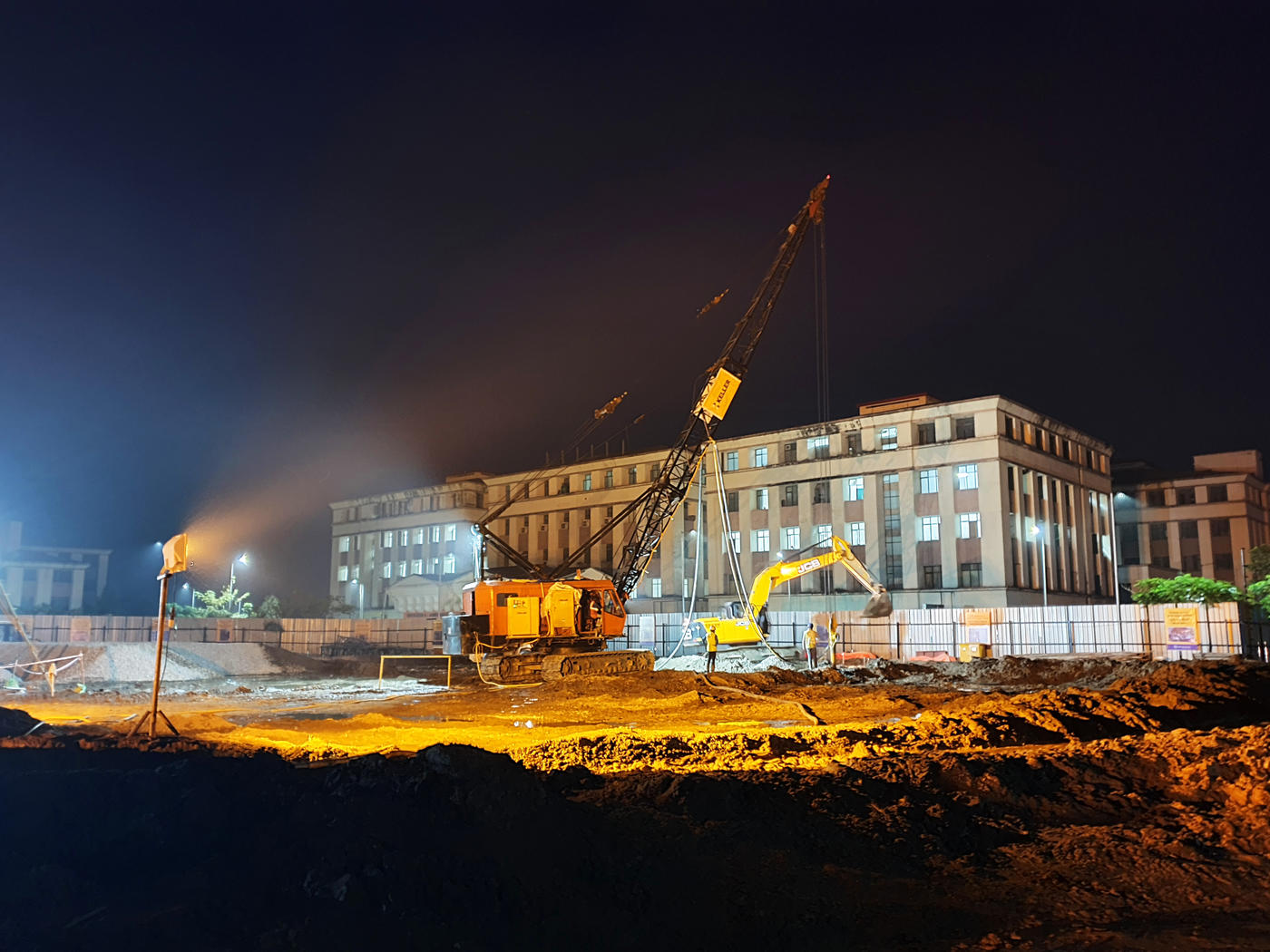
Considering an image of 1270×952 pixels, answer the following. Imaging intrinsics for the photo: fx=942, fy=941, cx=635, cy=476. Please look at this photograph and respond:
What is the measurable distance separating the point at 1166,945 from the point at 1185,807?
3.87 metres

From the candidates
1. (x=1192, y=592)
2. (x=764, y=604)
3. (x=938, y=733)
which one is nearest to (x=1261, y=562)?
(x=1192, y=592)

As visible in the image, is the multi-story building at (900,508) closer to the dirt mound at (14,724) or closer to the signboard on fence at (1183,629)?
the signboard on fence at (1183,629)

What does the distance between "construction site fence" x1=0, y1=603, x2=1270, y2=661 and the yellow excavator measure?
3302mm

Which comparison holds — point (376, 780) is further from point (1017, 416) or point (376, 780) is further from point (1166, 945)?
point (1017, 416)

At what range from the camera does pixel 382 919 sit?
241 inches

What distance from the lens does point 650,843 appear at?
7.62m

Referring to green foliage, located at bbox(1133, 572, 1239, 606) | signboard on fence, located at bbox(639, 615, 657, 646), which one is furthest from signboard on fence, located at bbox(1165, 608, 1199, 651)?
signboard on fence, located at bbox(639, 615, 657, 646)

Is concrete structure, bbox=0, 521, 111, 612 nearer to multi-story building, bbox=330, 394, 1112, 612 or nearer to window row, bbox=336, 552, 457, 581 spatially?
window row, bbox=336, 552, 457, 581

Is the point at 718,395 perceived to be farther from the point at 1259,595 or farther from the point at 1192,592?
the point at 1259,595

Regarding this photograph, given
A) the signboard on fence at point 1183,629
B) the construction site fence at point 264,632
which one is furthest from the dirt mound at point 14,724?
the signboard on fence at point 1183,629

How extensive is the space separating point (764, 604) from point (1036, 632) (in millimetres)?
12734

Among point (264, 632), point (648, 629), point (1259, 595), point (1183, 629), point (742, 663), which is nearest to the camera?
point (1183, 629)

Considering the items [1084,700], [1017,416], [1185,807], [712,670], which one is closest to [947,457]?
[1017,416]

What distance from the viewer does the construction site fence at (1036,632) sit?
107 feet
